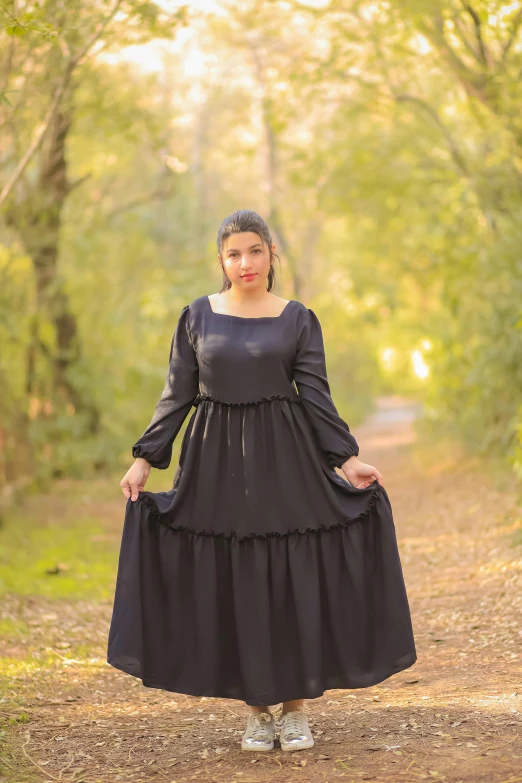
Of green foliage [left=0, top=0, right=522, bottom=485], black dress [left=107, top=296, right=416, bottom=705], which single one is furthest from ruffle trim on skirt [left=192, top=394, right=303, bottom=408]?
green foliage [left=0, top=0, right=522, bottom=485]

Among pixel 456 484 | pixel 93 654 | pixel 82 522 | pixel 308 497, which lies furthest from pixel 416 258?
pixel 308 497

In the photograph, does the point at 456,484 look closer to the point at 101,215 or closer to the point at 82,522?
the point at 82,522

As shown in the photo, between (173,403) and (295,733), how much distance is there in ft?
4.19

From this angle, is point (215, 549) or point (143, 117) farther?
point (143, 117)

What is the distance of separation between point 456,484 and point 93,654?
20.7 feet

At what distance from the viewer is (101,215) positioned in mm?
12039

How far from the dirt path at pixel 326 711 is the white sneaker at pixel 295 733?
0.17ft

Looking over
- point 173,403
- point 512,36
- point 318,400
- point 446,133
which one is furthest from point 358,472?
point 446,133

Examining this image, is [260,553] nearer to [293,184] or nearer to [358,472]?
[358,472]

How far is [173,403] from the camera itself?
3.82m

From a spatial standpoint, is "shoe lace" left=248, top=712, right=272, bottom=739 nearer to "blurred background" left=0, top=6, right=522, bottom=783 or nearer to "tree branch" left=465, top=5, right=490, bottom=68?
"blurred background" left=0, top=6, right=522, bottom=783

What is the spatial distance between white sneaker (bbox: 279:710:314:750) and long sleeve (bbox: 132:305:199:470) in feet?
3.36

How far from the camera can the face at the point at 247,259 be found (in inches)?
147

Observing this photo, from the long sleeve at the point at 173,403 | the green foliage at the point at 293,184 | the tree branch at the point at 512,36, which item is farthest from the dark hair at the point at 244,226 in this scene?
the tree branch at the point at 512,36
